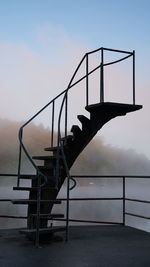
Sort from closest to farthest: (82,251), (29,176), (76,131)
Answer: (82,251) → (29,176) → (76,131)

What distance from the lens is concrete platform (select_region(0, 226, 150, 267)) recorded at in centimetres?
366

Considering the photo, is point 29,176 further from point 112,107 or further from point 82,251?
point 112,107

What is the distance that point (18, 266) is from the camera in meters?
3.49

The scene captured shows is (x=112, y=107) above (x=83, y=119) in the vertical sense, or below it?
above

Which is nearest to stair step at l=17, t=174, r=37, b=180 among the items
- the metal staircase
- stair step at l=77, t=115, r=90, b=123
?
the metal staircase

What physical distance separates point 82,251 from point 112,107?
223 centimetres

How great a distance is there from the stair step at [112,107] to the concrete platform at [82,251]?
6.85ft

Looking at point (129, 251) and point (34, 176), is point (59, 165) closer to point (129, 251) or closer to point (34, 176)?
point (34, 176)

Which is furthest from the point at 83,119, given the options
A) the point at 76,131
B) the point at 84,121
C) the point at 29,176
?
the point at 29,176

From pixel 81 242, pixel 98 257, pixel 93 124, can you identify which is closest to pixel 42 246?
pixel 81 242

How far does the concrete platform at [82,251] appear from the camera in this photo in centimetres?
366

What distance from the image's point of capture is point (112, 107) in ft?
16.5

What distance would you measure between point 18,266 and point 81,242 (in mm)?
1503

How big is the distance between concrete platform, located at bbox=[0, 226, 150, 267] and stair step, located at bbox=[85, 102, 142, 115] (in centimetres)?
209
